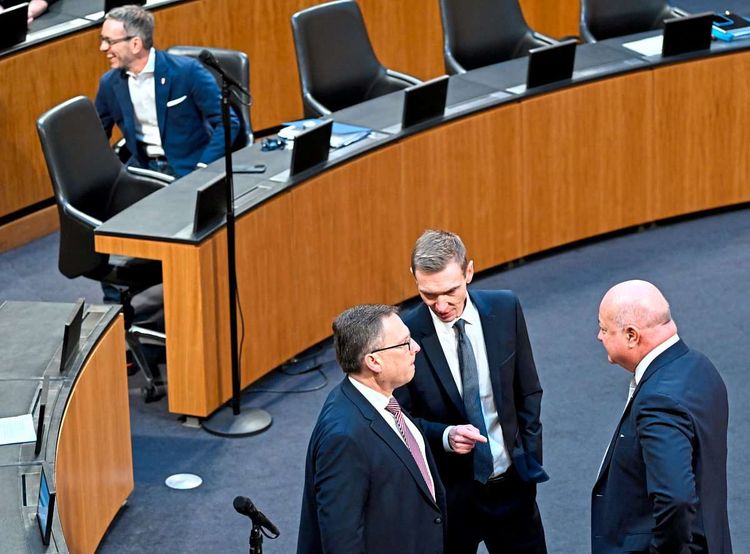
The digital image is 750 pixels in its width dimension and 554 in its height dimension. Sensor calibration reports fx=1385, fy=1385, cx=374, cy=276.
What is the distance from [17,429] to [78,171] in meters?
2.26

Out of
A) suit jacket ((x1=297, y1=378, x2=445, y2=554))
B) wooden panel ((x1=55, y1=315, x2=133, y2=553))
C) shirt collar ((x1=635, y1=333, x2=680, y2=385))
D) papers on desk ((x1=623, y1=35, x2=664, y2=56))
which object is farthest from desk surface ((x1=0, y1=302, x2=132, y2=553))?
papers on desk ((x1=623, y1=35, x2=664, y2=56))

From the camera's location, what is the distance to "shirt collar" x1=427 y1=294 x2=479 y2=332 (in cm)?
374

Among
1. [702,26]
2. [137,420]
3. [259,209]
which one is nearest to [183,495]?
[137,420]

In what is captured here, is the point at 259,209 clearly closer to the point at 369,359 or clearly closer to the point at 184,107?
the point at 184,107

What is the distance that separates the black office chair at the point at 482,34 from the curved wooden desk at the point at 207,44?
3.05 feet

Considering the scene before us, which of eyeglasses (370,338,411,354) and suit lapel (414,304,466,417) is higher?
eyeglasses (370,338,411,354)

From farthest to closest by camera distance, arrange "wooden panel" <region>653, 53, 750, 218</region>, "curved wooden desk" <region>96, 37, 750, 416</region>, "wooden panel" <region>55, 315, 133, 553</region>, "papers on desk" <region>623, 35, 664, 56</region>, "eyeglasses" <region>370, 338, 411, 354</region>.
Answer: "papers on desk" <region>623, 35, 664, 56</region>, "wooden panel" <region>653, 53, 750, 218</region>, "curved wooden desk" <region>96, 37, 750, 416</region>, "wooden panel" <region>55, 315, 133, 553</region>, "eyeglasses" <region>370, 338, 411, 354</region>

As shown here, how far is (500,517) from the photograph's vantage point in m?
3.81

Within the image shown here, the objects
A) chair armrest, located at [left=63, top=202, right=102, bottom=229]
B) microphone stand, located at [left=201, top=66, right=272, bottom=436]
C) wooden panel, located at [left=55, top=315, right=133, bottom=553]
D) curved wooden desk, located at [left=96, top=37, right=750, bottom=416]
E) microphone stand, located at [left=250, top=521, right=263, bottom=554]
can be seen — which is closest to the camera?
microphone stand, located at [left=250, top=521, right=263, bottom=554]

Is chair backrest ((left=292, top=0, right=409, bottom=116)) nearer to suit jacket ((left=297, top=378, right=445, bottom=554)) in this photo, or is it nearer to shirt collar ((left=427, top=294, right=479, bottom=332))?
shirt collar ((left=427, top=294, right=479, bottom=332))

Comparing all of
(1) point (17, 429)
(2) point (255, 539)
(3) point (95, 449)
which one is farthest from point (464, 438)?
(3) point (95, 449)

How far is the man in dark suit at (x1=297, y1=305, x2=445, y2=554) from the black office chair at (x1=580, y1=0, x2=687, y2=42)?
516cm

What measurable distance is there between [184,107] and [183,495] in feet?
6.87

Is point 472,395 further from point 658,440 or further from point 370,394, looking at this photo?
point 658,440
